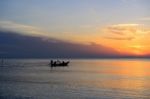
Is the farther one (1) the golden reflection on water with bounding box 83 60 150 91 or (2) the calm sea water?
(1) the golden reflection on water with bounding box 83 60 150 91

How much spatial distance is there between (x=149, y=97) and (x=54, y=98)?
9.76 meters

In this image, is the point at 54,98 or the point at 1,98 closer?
the point at 1,98

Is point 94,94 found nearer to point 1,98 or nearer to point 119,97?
point 119,97

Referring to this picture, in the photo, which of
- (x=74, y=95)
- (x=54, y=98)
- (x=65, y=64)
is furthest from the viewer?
(x=65, y=64)

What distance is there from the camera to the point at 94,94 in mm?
32219

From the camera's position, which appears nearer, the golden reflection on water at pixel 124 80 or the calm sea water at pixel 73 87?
the calm sea water at pixel 73 87

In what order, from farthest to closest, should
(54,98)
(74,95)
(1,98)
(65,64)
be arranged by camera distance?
(65,64) < (74,95) < (54,98) < (1,98)

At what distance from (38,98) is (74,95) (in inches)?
171

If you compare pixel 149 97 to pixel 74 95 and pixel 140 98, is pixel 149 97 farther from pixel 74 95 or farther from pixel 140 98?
pixel 74 95

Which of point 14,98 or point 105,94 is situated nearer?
point 14,98

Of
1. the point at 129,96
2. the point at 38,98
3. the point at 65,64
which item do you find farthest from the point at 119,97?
the point at 65,64

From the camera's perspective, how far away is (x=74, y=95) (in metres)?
30.7

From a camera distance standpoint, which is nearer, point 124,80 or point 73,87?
point 73,87

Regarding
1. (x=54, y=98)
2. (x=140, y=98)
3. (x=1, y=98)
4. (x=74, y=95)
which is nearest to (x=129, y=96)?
(x=140, y=98)
